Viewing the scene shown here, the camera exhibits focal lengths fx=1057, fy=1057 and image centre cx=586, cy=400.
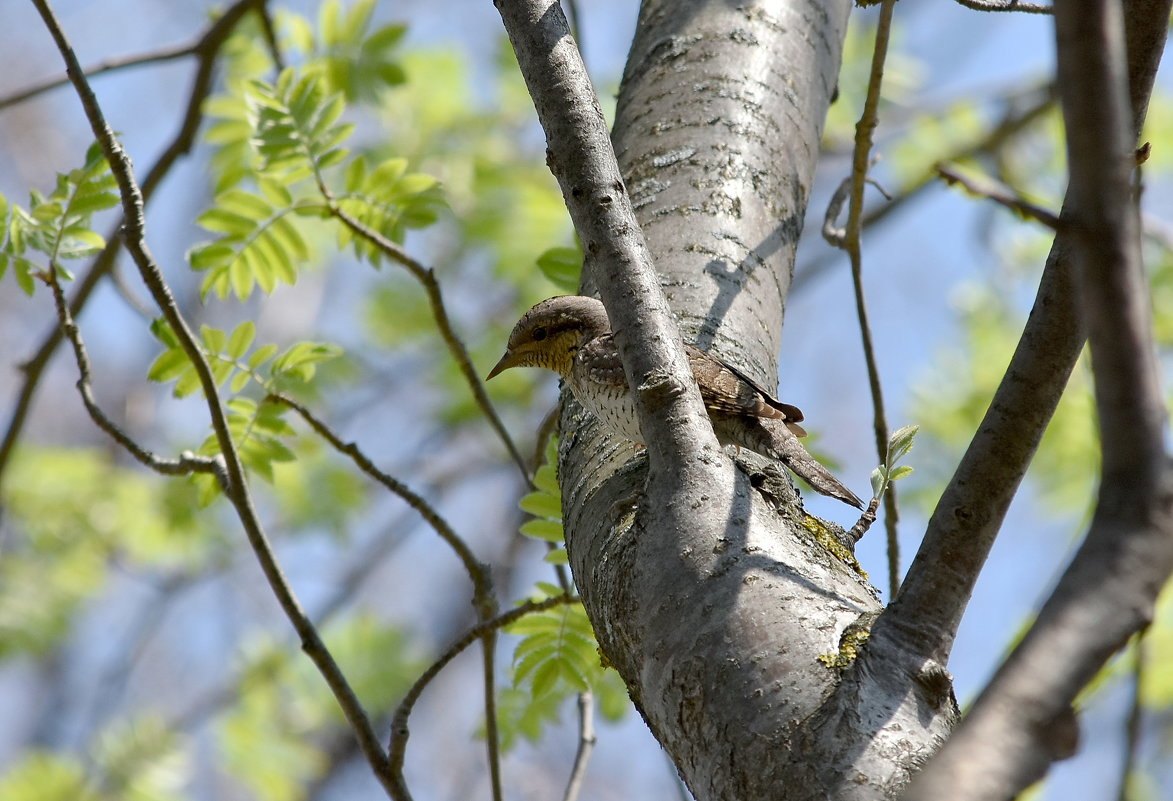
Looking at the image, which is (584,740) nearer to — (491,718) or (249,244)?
(491,718)

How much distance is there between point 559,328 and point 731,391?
60.8 inches

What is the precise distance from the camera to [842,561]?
2.11 metres

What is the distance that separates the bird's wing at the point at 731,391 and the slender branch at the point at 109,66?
8.55 feet

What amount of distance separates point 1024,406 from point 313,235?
8132mm

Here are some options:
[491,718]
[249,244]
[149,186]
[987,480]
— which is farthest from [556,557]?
[149,186]

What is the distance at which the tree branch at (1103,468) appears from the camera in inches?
40.6

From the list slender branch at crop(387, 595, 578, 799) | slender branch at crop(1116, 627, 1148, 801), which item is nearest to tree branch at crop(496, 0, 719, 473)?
slender branch at crop(387, 595, 578, 799)

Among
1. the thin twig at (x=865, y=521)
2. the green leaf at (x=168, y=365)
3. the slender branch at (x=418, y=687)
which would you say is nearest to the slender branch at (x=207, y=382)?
the slender branch at (x=418, y=687)

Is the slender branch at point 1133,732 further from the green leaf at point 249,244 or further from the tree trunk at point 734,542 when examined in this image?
the green leaf at point 249,244

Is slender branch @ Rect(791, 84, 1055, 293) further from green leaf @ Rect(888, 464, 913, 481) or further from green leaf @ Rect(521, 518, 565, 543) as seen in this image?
green leaf @ Rect(888, 464, 913, 481)

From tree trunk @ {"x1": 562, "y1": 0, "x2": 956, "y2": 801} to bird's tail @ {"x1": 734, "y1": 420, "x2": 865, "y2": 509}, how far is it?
1.62 ft

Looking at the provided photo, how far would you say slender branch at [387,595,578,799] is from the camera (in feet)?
8.73

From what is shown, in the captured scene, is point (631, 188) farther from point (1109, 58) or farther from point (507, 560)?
point (507, 560)

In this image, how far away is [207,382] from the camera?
9.02 ft
